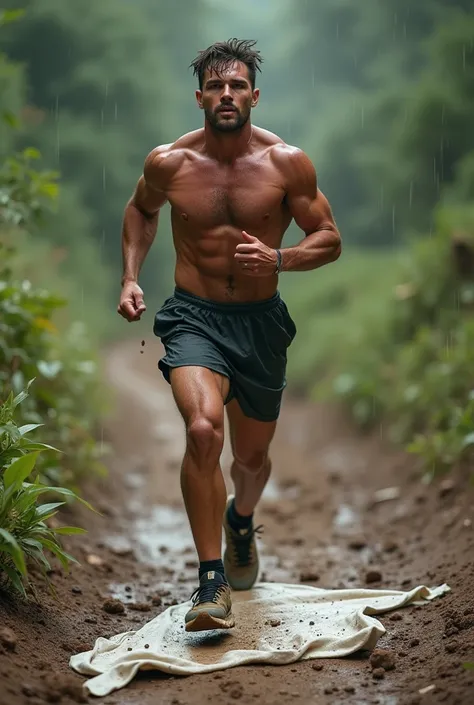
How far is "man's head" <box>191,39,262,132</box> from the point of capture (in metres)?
3.91

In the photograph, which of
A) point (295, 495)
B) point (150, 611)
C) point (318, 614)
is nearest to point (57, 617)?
point (150, 611)

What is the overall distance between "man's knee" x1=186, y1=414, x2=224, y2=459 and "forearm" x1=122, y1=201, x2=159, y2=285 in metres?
0.86

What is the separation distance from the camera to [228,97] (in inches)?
153

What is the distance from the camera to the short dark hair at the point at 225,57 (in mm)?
3930

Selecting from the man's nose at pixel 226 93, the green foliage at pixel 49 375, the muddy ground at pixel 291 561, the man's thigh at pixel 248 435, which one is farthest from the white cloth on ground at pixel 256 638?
the man's nose at pixel 226 93

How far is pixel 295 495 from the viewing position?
7438 mm

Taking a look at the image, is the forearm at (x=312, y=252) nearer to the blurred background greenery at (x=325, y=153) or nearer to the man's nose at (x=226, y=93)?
the man's nose at (x=226, y=93)

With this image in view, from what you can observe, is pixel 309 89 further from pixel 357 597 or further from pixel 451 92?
pixel 357 597

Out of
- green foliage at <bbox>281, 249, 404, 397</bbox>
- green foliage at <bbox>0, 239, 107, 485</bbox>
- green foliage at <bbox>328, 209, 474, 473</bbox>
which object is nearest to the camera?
green foliage at <bbox>0, 239, 107, 485</bbox>

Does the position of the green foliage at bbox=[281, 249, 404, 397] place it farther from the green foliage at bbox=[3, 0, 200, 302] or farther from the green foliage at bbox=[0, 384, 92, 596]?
the green foliage at bbox=[0, 384, 92, 596]

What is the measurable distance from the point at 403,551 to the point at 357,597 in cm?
137

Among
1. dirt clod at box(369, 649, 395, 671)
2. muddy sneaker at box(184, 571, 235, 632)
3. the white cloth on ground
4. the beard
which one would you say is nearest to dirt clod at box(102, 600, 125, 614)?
the white cloth on ground

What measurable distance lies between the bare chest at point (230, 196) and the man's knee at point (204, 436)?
2.93 feet

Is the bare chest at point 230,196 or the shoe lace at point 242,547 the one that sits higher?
the bare chest at point 230,196
